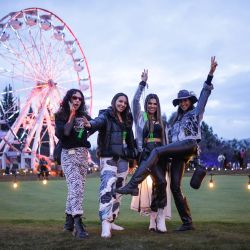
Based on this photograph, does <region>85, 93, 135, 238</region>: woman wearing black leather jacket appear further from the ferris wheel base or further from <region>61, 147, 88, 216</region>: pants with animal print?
the ferris wheel base

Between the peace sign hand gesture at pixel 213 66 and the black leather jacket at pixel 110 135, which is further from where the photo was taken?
the peace sign hand gesture at pixel 213 66

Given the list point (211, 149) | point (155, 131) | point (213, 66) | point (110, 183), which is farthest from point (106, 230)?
point (211, 149)

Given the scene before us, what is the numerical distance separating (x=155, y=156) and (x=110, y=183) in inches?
26.7

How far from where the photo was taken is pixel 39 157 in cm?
4009

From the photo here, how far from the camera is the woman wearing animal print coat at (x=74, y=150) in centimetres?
588

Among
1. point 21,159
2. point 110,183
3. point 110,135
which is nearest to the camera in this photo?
point 110,183

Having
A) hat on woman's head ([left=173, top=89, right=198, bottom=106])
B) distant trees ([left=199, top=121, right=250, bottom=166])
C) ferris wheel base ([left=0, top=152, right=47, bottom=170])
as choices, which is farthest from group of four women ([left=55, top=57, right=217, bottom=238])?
distant trees ([left=199, top=121, right=250, bottom=166])

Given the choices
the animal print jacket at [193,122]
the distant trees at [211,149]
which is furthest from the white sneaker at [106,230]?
the distant trees at [211,149]

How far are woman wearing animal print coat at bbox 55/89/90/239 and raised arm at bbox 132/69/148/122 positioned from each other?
739 mm

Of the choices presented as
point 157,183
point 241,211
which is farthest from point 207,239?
point 241,211

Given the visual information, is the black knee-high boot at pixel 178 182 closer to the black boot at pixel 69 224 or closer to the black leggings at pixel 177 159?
the black leggings at pixel 177 159

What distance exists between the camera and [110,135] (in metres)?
6.05

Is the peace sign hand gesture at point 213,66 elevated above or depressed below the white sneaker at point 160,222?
above

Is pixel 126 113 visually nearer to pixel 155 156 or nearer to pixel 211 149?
pixel 155 156
